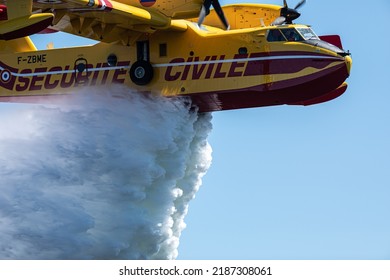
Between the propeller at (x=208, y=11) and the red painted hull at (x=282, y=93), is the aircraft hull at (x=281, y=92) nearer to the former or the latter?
the red painted hull at (x=282, y=93)

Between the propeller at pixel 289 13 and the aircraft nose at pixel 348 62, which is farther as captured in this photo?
the propeller at pixel 289 13

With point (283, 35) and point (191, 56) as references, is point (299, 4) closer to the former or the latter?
point (283, 35)

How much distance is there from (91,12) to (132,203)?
4834 mm

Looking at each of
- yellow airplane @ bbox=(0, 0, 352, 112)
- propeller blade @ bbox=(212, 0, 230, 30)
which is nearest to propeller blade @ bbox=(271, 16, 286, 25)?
yellow airplane @ bbox=(0, 0, 352, 112)

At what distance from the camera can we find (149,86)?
1191 inches

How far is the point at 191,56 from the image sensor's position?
3000 centimetres

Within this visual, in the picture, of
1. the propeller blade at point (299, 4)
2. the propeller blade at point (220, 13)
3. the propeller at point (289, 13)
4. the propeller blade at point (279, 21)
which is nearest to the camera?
the propeller blade at point (220, 13)

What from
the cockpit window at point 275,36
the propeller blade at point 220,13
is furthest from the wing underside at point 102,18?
the cockpit window at point 275,36

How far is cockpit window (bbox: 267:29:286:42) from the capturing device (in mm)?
29375

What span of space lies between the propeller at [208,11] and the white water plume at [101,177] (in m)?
2.31

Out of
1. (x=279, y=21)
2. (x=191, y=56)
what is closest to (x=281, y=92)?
(x=279, y=21)

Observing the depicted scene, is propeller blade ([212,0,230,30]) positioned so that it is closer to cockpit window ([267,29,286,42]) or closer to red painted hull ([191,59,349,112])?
cockpit window ([267,29,286,42])

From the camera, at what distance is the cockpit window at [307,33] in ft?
96.7

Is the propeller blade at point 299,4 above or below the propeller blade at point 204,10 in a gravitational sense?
below
